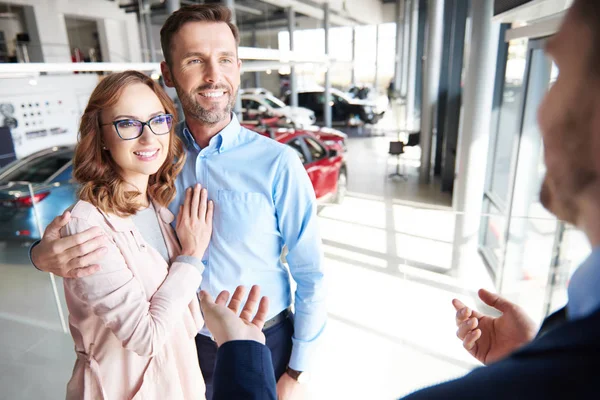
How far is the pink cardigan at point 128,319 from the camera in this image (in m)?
1.08

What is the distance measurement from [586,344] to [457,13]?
316 inches

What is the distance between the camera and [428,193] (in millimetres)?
8164

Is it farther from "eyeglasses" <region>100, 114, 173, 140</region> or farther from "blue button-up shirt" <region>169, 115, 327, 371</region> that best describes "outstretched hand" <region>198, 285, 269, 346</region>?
"eyeglasses" <region>100, 114, 173, 140</region>

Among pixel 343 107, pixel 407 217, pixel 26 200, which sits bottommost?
pixel 407 217

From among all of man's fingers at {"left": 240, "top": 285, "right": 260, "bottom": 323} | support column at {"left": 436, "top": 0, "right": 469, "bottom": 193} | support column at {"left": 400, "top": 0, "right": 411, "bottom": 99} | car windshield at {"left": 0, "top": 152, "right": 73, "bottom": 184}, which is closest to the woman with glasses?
man's fingers at {"left": 240, "top": 285, "right": 260, "bottom": 323}

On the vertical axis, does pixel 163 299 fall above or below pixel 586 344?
below

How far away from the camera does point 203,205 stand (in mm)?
1408

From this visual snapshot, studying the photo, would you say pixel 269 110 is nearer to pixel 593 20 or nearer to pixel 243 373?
pixel 243 373

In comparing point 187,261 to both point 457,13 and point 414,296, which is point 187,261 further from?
point 457,13

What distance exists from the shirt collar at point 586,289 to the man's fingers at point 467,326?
23.4 inches

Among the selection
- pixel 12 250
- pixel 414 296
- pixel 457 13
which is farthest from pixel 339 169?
pixel 12 250

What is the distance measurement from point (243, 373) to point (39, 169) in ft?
18.1

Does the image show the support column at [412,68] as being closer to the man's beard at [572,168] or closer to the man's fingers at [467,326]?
the man's fingers at [467,326]

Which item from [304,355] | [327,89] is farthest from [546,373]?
[327,89]
